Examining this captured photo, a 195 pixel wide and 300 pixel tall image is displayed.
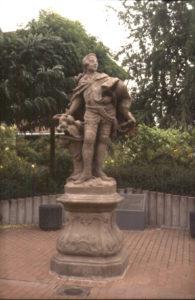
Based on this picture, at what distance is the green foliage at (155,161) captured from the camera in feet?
36.4

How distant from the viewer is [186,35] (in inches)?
137

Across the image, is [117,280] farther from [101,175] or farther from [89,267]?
[101,175]

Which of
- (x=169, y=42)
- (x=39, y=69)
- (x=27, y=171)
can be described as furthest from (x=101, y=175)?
(x=27, y=171)

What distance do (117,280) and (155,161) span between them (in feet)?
25.8

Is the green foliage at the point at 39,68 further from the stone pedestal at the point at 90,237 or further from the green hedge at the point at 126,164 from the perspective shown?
the stone pedestal at the point at 90,237

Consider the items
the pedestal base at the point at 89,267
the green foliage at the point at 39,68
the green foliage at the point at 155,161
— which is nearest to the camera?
the pedestal base at the point at 89,267

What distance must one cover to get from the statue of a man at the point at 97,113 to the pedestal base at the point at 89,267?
1.26 metres

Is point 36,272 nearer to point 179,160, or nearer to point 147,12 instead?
point 147,12

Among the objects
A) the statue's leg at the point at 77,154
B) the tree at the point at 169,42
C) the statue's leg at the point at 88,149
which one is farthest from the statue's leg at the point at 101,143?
the tree at the point at 169,42

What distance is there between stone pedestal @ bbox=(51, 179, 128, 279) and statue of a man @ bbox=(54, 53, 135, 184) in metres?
0.27

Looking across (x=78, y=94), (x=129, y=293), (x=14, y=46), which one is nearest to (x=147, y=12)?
(x=78, y=94)

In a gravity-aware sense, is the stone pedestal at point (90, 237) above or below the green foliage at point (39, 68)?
below

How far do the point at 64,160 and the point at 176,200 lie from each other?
4.60 metres

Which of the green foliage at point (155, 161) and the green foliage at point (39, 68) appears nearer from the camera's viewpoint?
the green foliage at point (39, 68)
